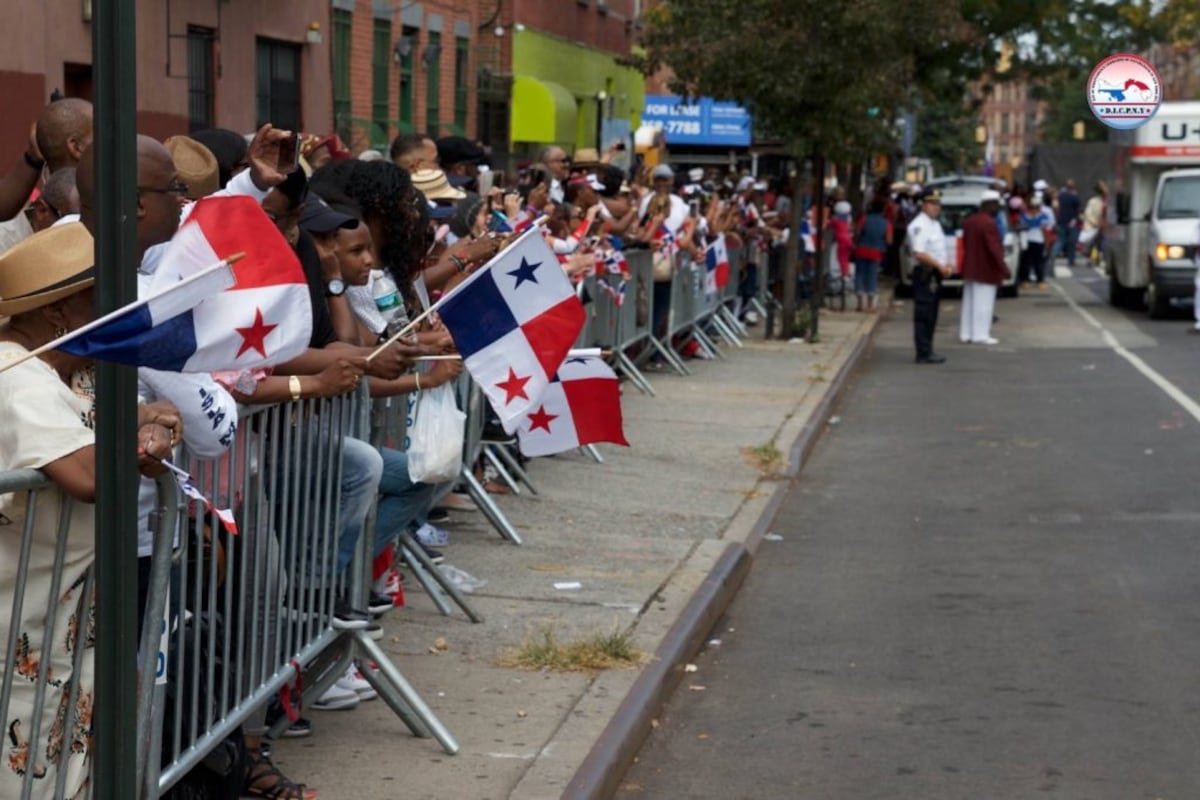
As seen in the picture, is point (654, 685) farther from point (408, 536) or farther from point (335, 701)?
point (408, 536)

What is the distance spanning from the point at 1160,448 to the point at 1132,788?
8.76 metres

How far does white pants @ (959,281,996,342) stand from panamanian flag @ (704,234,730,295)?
497 centimetres

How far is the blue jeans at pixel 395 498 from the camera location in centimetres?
670

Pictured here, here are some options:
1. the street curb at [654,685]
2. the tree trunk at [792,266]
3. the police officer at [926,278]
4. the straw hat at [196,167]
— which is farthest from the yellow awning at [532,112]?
the straw hat at [196,167]

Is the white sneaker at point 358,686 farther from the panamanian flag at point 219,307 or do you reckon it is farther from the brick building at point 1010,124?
the brick building at point 1010,124

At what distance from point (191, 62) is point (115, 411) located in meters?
15.7

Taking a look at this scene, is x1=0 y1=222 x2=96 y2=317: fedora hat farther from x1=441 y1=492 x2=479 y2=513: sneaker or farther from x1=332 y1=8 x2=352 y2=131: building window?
x1=332 y1=8 x2=352 y2=131: building window

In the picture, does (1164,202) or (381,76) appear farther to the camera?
(1164,202)

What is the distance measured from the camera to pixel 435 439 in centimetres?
674

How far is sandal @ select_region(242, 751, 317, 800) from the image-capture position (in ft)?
18.0

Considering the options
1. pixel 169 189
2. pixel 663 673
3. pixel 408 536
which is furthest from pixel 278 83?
pixel 169 189

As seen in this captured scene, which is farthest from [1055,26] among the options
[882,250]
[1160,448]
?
[1160,448]

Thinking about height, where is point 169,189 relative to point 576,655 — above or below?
above

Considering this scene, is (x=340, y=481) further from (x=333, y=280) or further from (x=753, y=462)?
(x=753, y=462)
